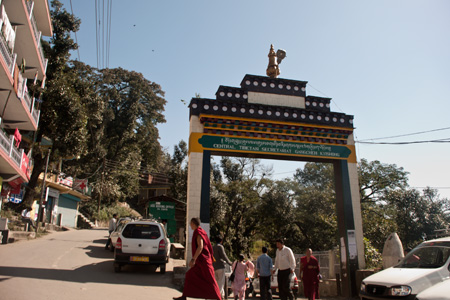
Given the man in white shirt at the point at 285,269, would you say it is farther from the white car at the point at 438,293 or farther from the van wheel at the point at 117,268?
the van wheel at the point at 117,268

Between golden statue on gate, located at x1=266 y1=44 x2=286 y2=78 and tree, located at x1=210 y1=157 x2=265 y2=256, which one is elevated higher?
golden statue on gate, located at x1=266 y1=44 x2=286 y2=78

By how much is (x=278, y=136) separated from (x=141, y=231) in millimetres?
6099

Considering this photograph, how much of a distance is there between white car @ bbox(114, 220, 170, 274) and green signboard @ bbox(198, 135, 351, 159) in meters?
3.59

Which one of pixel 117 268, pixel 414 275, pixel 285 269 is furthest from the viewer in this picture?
pixel 117 268

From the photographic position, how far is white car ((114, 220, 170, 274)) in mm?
10484

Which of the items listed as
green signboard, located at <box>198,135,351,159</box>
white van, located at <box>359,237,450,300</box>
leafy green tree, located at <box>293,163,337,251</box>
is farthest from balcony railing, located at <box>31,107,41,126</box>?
leafy green tree, located at <box>293,163,337,251</box>

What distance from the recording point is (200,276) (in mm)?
5820

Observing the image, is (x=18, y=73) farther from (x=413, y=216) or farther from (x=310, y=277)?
(x=413, y=216)

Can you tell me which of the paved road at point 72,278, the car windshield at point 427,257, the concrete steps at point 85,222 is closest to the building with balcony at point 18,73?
the paved road at point 72,278

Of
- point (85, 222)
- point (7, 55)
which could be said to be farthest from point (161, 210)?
point (85, 222)

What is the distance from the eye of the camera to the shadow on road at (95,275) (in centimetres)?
902

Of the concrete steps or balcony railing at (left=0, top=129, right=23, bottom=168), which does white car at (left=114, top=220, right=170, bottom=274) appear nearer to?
balcony railing at (left=0, top=129, right=23, bottom=168)

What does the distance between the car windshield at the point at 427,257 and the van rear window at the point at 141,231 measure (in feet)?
22.9

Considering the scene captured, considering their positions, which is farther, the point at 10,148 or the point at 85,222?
the point at 85,222
